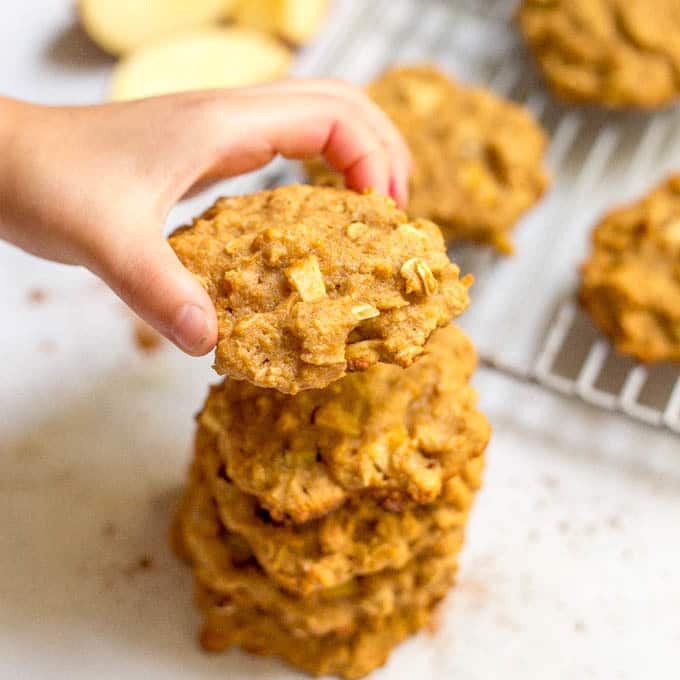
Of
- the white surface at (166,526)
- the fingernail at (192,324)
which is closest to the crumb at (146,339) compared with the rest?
the white surface at (166,526)

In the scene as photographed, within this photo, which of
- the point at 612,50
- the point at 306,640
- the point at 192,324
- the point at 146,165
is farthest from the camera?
the point at 612,50

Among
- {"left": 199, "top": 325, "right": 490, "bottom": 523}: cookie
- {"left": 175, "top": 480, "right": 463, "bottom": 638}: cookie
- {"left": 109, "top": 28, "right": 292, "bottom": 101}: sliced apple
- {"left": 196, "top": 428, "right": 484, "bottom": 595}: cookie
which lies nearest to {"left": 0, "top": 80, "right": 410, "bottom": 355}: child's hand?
{"left": 199, "top": 325, "right": 490, "bottom": 523}: cookie

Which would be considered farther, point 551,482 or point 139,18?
point 139,18

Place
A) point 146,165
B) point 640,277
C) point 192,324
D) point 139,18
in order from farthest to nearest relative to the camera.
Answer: point 139,18, point 640,277, point 146,165, point 192,324

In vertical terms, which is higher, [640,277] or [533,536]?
[640,277]

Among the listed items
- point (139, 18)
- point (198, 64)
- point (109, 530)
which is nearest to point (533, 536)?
point (109, 530)

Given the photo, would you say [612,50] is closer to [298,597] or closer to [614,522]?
[614,522]

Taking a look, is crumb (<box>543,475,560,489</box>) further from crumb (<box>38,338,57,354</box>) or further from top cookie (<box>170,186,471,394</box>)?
crumb (<box>38,338,57,354</box>)
